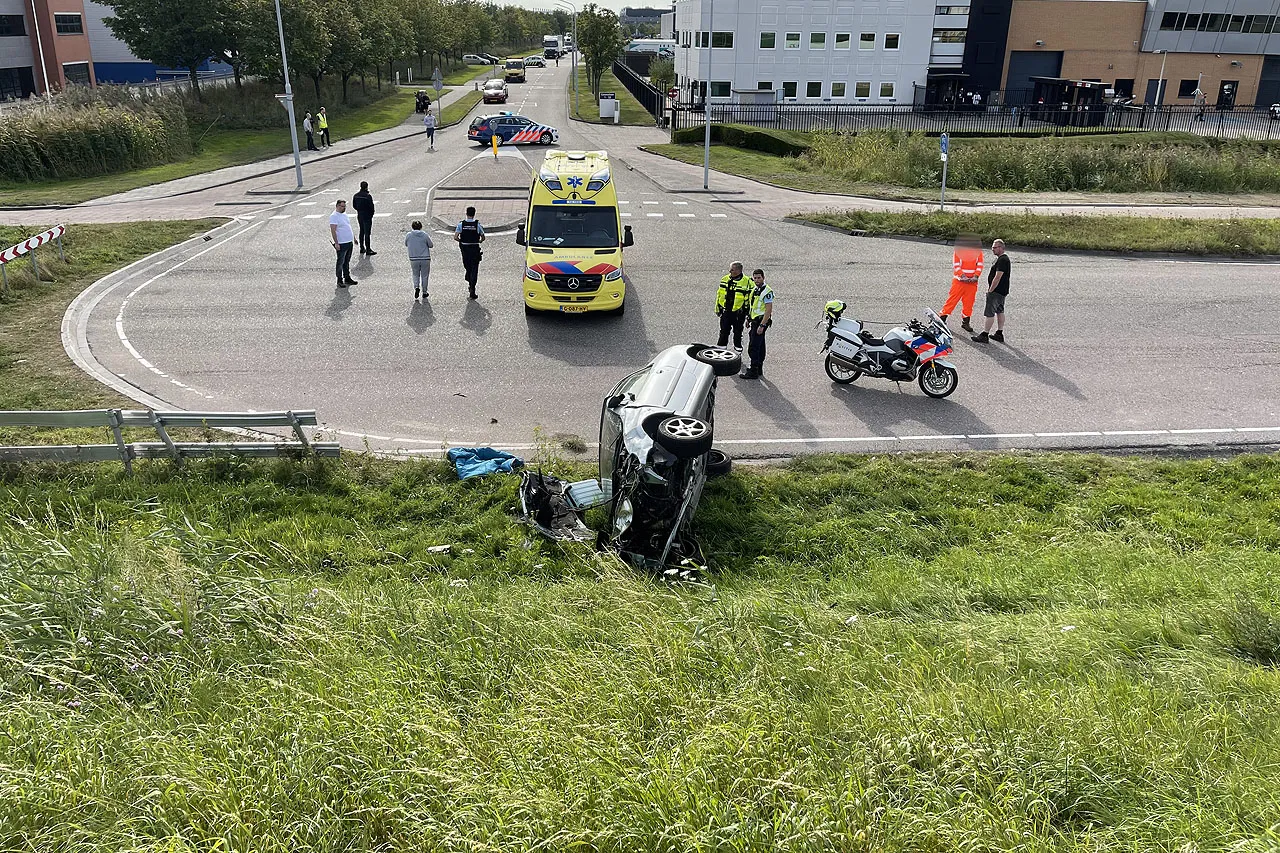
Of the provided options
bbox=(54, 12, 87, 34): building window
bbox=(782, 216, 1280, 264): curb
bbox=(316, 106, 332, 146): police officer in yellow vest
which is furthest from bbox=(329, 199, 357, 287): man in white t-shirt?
bbox=(54, 12, 87, 34): building window

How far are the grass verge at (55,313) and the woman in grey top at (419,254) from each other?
5.76m

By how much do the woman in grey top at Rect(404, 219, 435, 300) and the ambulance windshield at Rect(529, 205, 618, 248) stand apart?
6.77 ft

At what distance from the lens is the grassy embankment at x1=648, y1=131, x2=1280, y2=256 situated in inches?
815

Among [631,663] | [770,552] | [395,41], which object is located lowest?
[770,552]

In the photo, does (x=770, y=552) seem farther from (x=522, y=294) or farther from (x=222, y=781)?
(x=522, y=294)

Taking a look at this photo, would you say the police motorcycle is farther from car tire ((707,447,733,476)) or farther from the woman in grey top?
the woman in grey top

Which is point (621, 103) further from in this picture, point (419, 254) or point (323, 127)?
point (419, 254)

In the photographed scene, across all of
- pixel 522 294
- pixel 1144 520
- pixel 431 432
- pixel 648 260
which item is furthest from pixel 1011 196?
pixel 431 432

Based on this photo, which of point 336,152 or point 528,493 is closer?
point 528,493

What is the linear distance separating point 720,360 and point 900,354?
376 centimetres

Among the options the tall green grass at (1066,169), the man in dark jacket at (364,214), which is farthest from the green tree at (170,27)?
the tall green grass at (1066,169)

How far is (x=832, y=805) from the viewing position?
396 cm

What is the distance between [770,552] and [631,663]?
3350 millimetres

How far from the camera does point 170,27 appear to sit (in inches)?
1587
